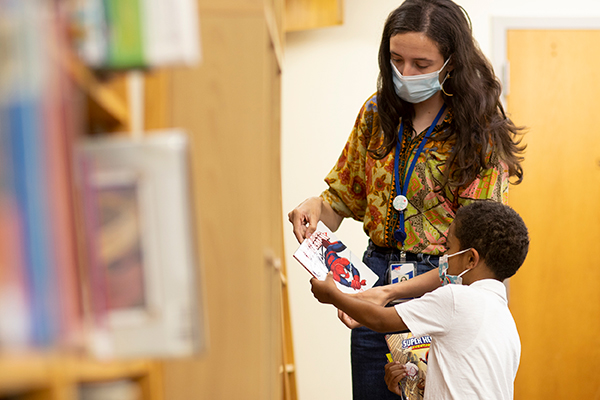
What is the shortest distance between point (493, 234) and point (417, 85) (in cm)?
43

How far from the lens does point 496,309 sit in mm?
1315

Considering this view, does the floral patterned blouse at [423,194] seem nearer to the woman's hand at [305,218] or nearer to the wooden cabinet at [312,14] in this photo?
the woman's hand at [305,218]

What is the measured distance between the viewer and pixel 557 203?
8.95ft

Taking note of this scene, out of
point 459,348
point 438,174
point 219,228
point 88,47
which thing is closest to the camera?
point 88,47

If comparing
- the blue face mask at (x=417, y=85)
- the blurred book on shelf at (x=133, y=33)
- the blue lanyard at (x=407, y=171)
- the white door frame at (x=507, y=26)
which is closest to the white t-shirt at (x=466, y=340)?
the blue lanyard at (x=407, y=171)

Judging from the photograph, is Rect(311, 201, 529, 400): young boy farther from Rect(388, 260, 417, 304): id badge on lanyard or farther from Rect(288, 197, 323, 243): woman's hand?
Rect(288, 197, 323, 243): woman's hand

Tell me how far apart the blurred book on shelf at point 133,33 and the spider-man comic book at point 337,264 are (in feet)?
3.28

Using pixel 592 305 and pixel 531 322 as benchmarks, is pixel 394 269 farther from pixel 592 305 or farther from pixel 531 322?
pixel 592 305

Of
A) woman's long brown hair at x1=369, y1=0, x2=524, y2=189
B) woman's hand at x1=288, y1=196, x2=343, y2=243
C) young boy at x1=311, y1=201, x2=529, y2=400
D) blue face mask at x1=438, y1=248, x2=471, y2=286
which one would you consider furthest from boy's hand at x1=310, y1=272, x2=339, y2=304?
woman's long brown hair at x1=369, y1=0, x2=524, y2=189

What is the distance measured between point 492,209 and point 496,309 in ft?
0.78

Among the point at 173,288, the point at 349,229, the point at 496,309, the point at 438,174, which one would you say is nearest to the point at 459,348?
the point at 496,309

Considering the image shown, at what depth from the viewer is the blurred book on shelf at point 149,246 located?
48 centimetres

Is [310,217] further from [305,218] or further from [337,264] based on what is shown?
[337,264]

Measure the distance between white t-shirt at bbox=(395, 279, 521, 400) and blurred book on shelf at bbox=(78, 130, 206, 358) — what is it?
2.97 feet
